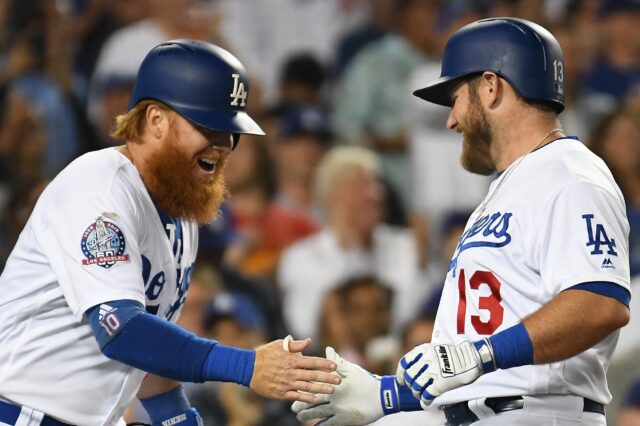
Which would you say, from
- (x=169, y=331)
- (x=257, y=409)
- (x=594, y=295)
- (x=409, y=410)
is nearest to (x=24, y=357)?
(x=169, y=331)

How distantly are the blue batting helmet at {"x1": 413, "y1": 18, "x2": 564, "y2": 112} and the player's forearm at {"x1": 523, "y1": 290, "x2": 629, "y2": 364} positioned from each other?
0.77 m

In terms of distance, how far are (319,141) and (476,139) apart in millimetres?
4320

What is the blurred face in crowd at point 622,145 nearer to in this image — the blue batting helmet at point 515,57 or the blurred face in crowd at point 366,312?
the blurred face in crowd at point 366,312

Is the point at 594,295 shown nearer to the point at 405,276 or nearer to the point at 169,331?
the point at 169,331

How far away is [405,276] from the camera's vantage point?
7488 mm

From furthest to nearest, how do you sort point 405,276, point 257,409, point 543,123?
point 405,276, point 257,409, point 543,123

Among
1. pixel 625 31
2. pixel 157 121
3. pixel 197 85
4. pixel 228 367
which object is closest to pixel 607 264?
pixel 228 367

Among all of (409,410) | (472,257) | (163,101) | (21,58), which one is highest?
(21,58)

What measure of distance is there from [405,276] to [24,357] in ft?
13.8

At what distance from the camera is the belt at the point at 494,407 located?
11.2 ft

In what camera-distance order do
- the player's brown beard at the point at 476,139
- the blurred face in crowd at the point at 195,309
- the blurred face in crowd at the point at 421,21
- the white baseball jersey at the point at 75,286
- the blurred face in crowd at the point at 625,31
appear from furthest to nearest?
the blurred face in crowd at the point at 421,21 → the blurred face in crowd at the point at 625,31 → the blurred face in crowd at the point at 195,309 → the player's brown beard at the point at 476,139 → the white baseball jersey at the point at 75,286

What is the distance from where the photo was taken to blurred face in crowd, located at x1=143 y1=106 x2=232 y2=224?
3.80 meters

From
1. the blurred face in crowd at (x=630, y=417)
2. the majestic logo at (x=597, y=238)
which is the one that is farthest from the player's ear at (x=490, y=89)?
the blurred face in crowd at (x=630, y=417)

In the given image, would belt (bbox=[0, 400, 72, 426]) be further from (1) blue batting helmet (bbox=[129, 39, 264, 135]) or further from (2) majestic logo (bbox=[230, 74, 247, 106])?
(2) majestic logo (bbox=[230, 74, 247, 106])
